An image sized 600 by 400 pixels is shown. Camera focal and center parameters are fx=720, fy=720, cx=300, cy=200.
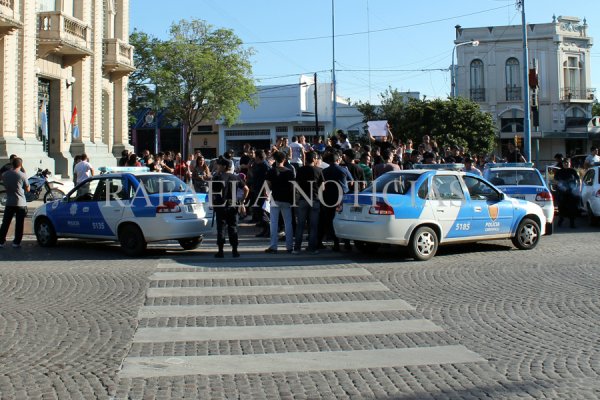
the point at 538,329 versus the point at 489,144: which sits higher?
the point at 489,144

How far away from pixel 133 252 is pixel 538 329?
7.99 m

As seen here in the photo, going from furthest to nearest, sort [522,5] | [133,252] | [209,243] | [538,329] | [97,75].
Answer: [97,75]
[522,5]
[209,243]
[133,252]
[538,329]

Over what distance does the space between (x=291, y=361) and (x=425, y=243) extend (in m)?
6.54

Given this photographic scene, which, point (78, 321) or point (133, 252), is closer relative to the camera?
point (78, 321)

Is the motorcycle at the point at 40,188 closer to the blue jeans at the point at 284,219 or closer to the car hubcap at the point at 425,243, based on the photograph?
the blue jeans at the point at 284,219

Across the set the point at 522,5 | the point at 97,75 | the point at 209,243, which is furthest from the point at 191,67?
the point at 209,243

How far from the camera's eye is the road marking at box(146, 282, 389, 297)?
31.7 feet

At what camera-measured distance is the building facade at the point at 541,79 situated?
57.6 m

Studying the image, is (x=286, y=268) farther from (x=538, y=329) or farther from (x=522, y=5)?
(x=522, y=5)

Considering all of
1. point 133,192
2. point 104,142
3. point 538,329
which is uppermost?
point 104,142

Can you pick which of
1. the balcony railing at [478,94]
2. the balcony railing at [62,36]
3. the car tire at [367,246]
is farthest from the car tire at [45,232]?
the balcony railing at [478,94]

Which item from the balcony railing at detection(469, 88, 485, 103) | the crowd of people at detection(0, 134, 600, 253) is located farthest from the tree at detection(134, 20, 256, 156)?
the crowd of people at detection(0, 134, 600, 253)

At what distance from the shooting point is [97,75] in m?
33.3

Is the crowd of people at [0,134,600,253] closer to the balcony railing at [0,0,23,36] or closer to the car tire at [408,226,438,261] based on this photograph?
the car tire at [408,226,438,261]
